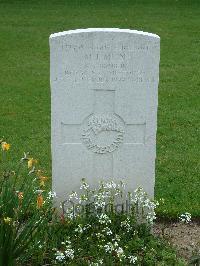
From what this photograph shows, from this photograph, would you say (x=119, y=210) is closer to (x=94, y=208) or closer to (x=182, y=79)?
(x=94, y=208)

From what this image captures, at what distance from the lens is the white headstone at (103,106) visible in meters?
4.89

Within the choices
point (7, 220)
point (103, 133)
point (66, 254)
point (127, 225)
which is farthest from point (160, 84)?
point (7, 220)

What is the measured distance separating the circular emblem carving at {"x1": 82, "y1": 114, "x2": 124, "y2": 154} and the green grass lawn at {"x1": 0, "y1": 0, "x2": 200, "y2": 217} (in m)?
1.05

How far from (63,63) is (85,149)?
741mm

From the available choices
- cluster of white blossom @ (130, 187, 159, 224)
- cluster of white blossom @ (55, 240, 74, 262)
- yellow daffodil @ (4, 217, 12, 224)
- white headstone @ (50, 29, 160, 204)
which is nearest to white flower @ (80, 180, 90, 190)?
white headstone @ (50, 29, 160, 204)

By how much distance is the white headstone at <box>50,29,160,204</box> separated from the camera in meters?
4.89

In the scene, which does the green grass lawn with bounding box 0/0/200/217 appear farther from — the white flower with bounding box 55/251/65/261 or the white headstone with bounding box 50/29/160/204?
the white flower with bounding box 55/251/65/261

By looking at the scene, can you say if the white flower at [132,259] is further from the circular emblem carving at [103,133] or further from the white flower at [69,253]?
the circular emblem carving at [103,133]

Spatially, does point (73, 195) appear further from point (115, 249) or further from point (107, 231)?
point (115, 249)

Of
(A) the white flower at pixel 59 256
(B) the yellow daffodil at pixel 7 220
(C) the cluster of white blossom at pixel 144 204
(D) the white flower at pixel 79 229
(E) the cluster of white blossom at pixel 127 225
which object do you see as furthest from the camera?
(C) the cluster of white blossom at pixel 144 204

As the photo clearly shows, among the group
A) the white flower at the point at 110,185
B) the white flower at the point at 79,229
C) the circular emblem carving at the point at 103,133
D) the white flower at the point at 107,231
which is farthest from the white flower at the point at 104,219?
the circular emblem carving at the point at 103,133

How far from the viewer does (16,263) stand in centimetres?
442

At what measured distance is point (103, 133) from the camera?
515 cm

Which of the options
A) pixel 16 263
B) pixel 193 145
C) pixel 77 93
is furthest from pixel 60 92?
pixel 193 145
